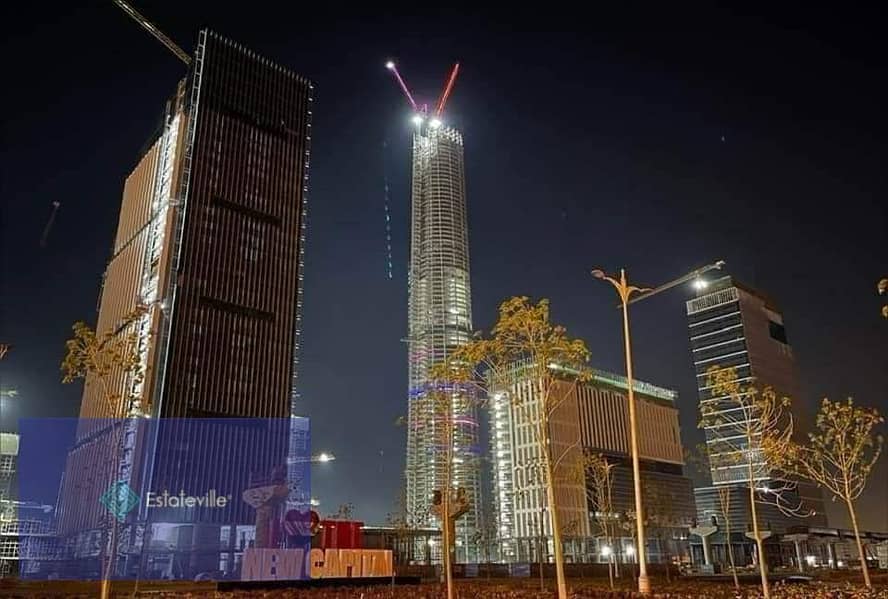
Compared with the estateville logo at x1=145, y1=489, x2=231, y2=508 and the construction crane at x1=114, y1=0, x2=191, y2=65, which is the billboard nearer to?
Result: the estateville logo at x1=145, y1=489, x2=231, y2=508

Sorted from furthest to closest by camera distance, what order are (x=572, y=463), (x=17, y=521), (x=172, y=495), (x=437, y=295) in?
(x=437, y=295) → (x=572, y=463) → (x=17, y=521) → (x=172, y=495)

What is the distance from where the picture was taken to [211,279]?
10944cm

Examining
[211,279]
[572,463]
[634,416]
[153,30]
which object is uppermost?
[153,30]

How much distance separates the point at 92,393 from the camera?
11888 centimetres

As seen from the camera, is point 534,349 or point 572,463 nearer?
point 534,349

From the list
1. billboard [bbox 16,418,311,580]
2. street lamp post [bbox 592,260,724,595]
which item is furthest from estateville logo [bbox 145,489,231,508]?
street lamp post [bbox 592,260,724,595]

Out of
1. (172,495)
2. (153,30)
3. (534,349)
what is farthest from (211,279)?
(534,349)

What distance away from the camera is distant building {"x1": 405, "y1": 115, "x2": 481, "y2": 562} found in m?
148

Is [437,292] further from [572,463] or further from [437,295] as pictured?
[572,463]

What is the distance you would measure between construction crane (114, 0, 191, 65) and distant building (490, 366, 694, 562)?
96081 mm

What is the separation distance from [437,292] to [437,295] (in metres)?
0.84

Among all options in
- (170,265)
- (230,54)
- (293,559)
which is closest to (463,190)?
(230,54)

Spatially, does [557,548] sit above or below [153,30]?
below

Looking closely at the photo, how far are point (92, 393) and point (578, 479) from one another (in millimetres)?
95371
